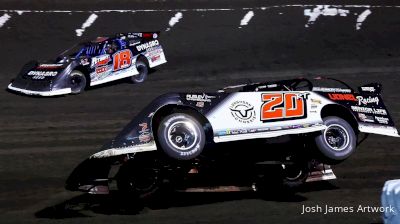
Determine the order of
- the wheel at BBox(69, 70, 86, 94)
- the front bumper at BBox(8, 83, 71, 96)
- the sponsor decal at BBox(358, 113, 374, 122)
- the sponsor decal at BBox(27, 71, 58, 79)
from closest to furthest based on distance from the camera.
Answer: the sponsor decal at BBox(358, 113, 374, 122)
the front bumper at BBox(8, 83, 71, 96)
the sponsor decal at BBox(27, 71, 58, 79)
the wheel at BBox(69, 70, 86, 94)

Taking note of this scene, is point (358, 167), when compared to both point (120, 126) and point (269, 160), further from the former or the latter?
point (120, 126)

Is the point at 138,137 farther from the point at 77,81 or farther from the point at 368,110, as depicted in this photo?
the point at 77,81

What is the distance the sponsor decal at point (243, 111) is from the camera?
8922 millimetres

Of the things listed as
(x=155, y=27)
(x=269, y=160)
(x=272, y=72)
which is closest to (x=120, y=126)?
(x=269, y=160)

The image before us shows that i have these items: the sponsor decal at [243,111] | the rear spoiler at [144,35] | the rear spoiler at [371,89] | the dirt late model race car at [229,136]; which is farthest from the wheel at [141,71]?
the sponsor decal at [243,111]

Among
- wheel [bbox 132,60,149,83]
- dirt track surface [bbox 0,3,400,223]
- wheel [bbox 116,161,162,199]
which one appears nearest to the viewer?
dirt track surface [bbox 0,3,400,223]

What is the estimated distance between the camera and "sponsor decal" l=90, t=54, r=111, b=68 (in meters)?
17.0

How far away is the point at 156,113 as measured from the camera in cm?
883

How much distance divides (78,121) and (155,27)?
26.2 ft

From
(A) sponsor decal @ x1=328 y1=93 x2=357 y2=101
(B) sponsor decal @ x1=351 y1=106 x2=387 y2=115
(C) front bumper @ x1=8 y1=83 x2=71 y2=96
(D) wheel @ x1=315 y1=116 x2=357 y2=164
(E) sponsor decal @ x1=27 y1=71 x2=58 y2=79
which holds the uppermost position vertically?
(E) sponsor decal @ x1=27 y1=71 x2=58 y2=79

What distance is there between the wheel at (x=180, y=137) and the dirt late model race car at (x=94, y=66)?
7784 millimetres

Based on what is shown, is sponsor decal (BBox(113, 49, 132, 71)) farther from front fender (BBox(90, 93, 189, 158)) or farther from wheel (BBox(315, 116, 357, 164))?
wheel (BBox(315, 116, 357, 164))

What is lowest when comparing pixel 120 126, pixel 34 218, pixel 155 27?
pixel 34 218

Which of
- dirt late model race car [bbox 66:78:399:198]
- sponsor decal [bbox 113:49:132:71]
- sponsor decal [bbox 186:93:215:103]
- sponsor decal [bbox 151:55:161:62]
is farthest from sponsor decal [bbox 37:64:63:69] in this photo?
sponsor decal [bbox 186:93:215:103]
